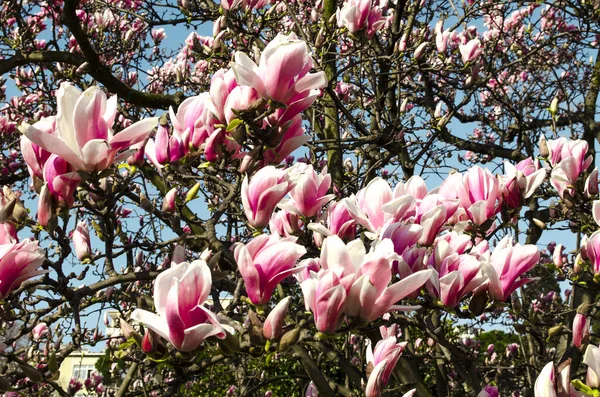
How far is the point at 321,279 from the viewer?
1.13 meters

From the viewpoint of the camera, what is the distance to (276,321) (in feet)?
3.69

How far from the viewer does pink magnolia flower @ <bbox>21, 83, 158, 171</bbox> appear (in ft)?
4.00

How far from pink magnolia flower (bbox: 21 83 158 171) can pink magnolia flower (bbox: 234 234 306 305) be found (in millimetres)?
372

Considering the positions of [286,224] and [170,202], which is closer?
[170,202]

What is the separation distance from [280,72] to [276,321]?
0.62 metres

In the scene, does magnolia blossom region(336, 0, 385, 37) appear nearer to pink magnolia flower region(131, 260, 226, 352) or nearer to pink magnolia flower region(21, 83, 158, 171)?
pink magnolia flower region(21, 83, 158, 171)

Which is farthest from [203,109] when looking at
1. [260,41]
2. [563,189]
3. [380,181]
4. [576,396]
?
[260,41]

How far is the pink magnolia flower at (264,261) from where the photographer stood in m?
1.19

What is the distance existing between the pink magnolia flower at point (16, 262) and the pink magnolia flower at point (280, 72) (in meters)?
0.63

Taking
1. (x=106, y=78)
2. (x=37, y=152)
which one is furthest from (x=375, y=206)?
(x=106, y=78)

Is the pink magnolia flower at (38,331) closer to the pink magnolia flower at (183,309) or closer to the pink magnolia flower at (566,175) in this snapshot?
the pink magnolia flower at (183,309)

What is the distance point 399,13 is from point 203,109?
118 inches

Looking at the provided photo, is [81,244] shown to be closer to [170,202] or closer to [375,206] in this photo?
[170,202]

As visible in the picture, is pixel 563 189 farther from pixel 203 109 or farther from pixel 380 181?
pixel 203 109
